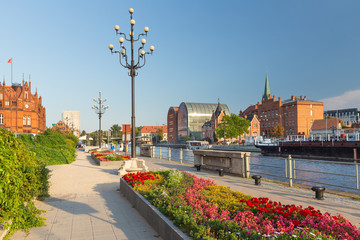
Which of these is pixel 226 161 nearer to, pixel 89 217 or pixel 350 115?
pixel 89 217

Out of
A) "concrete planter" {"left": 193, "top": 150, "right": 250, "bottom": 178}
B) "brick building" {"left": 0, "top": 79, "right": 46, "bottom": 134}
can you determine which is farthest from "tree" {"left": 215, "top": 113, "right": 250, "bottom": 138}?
"concrete planter" {"left": 193, "top": 150, "right": 250, "bottom": 178}

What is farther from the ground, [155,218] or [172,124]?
A: [172,124]

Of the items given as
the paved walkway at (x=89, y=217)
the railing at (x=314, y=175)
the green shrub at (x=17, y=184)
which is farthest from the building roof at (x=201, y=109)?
the green shrub at (x=17, y=184)

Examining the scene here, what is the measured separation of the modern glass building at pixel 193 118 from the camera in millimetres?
130750

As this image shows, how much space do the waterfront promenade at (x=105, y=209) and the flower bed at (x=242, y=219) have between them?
2.77 ft

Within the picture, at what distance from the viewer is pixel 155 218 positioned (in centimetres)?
581

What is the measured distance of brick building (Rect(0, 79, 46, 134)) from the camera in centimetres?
6309

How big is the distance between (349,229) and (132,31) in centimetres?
1350

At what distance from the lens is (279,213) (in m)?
5.20

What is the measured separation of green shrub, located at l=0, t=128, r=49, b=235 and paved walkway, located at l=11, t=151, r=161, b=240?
32cm

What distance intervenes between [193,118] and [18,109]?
82070 mm

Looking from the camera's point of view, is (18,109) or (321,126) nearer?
(18,109)

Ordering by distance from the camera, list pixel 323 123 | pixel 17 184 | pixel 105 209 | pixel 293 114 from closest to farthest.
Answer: pixel 17 184, pixel 105 209, pixel 323 123, pixel 293 114

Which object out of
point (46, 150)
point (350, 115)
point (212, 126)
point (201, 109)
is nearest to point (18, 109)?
point (46, 150)
